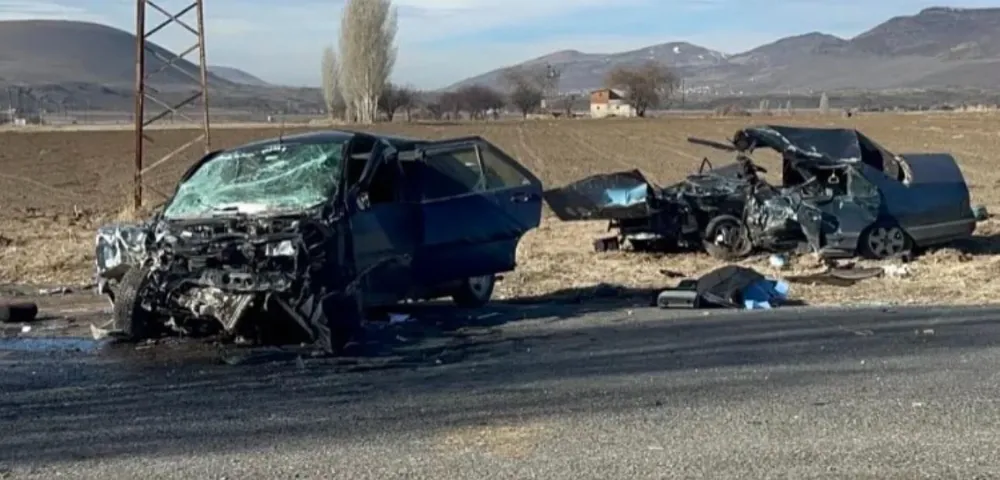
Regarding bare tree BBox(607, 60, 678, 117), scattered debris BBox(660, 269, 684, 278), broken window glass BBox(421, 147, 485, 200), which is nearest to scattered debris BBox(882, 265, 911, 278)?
scattered debris BBox(660, 269, 684, 278)

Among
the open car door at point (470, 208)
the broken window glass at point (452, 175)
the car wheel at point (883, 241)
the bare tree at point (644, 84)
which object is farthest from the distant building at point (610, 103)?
the broken window glass at point (452, 175)

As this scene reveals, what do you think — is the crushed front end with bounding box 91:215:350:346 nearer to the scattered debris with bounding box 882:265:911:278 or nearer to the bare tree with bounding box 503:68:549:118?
the scattered debris with bounding box 882:265:911:278

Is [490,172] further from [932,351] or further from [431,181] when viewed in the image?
[932,351]

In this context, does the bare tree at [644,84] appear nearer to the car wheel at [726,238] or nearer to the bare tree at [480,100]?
the bare tree at [480,100]

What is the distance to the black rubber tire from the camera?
10.1m

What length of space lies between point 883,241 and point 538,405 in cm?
895

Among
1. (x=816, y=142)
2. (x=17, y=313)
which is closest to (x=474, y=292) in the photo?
(x=17, y=313)

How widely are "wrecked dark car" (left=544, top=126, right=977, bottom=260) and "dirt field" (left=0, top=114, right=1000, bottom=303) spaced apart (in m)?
0.28

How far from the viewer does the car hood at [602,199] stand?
52.6ft

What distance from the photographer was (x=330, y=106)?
12875 cm

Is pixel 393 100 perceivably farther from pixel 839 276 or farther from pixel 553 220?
pixel 839 276

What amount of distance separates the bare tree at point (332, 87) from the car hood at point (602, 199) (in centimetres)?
10696

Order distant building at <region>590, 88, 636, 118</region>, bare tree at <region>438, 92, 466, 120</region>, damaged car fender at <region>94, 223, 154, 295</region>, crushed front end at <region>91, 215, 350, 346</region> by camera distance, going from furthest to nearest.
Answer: distant building at <region>590, 88, 636, 118</region>, bare tree at <region>438, 92, 466, 120</region>, damaged car fender at <region>94, 223, 154, 295</region>, crushed front end at <region>91, 215, 350, 346</region>

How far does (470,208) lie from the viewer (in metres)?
11.6
